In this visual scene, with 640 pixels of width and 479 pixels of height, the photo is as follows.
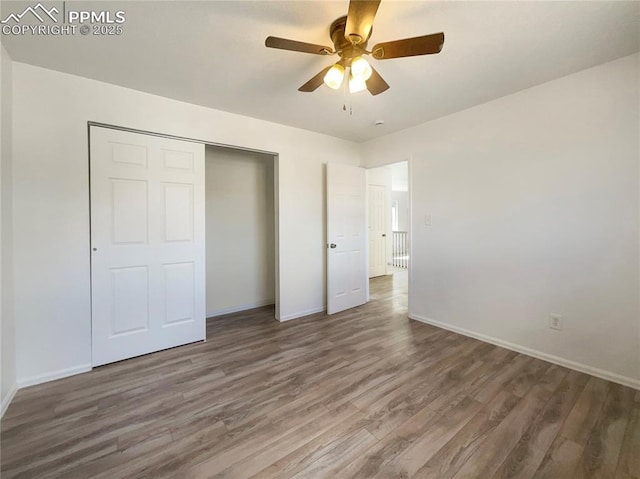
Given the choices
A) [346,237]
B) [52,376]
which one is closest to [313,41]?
[346,237]

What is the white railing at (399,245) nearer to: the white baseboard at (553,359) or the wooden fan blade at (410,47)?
the white baseboard at (553,359)

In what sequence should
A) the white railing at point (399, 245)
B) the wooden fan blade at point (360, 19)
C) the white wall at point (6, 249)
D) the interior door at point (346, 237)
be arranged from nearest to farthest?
1. the wooden fan blade at point (360, 19)
2. the white wall at point (6, 249)
3. the interior door at point (346, 237)
4. the white railing at point (399, 245)

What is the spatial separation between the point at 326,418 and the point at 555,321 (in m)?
2.12

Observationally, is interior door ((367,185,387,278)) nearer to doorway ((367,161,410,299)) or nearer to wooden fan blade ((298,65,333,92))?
doorway ((367,161,410,299))

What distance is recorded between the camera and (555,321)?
2266 mm

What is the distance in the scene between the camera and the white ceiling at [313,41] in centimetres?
150

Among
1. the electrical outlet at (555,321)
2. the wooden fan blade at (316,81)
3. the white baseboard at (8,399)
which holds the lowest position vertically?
the white baseboard at (8,399)

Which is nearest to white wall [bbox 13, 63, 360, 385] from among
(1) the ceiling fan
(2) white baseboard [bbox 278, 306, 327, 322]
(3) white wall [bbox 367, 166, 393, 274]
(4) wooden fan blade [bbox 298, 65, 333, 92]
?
→ (4) wooden fan blade [bbox 298, 65, 333, 92]

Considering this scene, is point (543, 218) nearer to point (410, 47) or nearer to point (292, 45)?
point (410, 47)

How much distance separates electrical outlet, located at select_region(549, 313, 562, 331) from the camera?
224 centimetres

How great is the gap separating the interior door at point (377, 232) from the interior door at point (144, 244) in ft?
12.9

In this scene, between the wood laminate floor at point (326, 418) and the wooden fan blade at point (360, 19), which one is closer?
the wooden fan blade at point (360, 19)

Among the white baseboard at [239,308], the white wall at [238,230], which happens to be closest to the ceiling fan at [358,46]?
the white wall at [238,230]

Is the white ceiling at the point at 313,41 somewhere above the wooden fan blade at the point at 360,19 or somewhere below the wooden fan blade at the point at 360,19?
above
